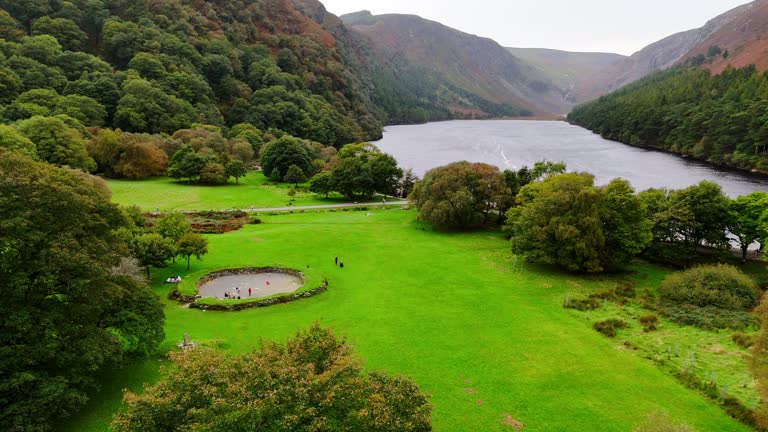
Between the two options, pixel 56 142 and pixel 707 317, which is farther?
pixel 56 142

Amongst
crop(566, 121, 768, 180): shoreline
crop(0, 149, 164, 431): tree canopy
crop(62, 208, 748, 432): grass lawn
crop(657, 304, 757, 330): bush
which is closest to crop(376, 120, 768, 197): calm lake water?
crop(566, 121, 768, 180): shoreline

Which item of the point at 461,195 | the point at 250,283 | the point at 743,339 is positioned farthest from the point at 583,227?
the point at 250,283

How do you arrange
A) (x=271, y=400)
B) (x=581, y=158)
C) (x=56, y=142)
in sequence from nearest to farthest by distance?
(x=271, y=400) → (x=56, y=142) → (x=581, y=158)

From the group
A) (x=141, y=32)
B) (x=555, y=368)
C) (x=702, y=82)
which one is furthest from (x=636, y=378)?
(x=702, y=82)

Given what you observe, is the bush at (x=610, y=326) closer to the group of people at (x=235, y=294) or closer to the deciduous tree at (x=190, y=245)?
the group of people at (x=235, y=294)

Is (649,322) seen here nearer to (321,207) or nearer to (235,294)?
(235,294)

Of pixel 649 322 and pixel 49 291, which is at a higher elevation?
pixel 49 291

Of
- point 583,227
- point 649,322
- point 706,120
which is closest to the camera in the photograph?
point 649,322
